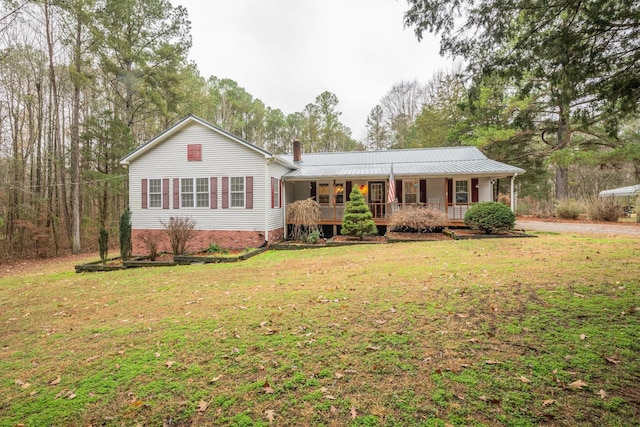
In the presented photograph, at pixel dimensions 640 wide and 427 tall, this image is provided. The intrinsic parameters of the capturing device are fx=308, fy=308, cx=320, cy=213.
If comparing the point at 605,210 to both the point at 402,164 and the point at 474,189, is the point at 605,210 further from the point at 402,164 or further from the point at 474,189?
the point at 402,164

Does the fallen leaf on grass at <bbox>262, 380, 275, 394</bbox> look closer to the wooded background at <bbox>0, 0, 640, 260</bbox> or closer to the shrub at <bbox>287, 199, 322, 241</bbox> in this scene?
the wooded background at <bbox>0, 0, 640, 260</bbox>

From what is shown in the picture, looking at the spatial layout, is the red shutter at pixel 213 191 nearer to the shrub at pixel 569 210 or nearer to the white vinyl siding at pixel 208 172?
the white vinyl siding at pixel 208 172

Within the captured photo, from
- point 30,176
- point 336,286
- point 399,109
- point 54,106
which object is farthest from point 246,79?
point 336,286

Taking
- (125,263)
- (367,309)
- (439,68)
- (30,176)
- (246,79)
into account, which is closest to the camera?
(367,309)

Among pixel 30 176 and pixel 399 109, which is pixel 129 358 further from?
pixel 399 109

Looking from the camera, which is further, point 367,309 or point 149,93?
point 149,93

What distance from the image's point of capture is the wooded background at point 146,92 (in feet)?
17.1

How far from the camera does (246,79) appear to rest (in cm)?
3616

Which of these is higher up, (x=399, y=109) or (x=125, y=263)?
(x=399, y=109)

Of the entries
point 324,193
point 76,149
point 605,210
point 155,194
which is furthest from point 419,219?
point 76,149

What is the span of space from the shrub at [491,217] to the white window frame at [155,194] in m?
14.8

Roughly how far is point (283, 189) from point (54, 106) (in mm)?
15707

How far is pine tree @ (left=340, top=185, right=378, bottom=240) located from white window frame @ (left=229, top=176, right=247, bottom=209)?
4992mm

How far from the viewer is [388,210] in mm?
17281
